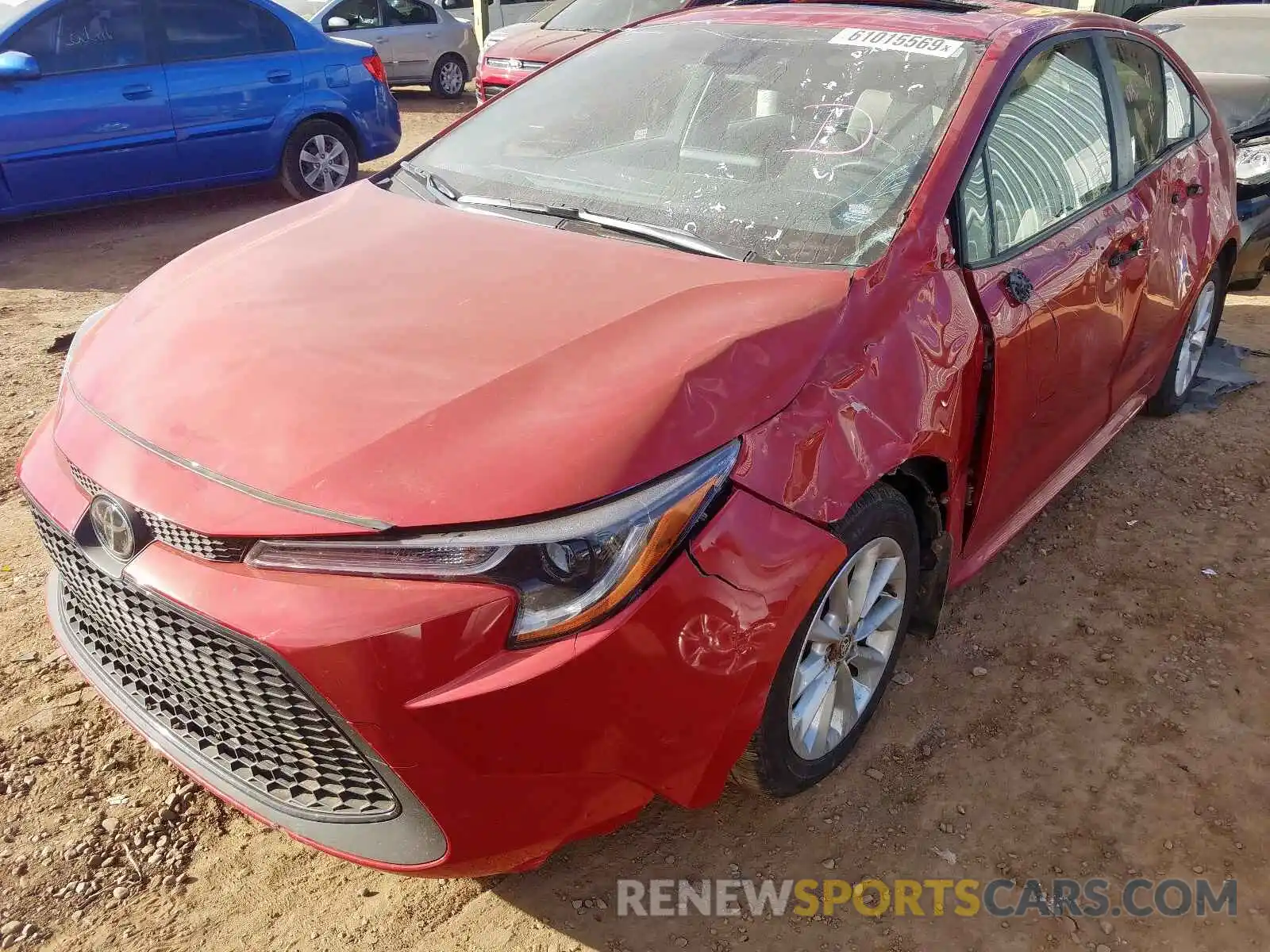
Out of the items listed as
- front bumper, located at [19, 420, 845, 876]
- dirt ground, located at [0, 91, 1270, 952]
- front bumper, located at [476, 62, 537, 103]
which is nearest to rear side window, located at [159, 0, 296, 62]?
front bumper, located at [476, 62, 537, 103]

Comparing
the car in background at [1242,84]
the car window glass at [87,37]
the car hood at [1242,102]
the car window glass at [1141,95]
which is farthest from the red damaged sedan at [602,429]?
the car window glass at [87,37]

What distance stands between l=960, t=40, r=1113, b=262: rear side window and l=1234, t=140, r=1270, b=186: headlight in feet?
10.3

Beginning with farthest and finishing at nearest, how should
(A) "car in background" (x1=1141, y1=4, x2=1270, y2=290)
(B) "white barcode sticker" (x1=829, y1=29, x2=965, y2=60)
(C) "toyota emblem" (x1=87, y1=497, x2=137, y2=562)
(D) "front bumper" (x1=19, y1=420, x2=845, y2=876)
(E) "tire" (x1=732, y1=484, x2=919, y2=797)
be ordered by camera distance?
(A) "car in background" (x1=1141, y1=4, x2=1270, y2=290) → (B) "white barcode sticker" (x1=829, y1=29, x2=965, y2=60) → (E) "tire" (x1=732, y1=484, x2=919, y2=797) → (C) "toyota emblem" (x1=87, y1=497, x2=137, y2=562) → (D) "front bumper" (x1=19, y1=420, x2=845, y2=876)

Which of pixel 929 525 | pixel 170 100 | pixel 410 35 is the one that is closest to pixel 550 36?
pixel 170 100

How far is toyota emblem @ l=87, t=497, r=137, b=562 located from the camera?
6.09 ft

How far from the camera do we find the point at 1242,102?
6164 mm

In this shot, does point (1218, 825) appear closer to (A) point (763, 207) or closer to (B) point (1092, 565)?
(B) point (1092, 565)

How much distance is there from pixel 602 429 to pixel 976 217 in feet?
4.20

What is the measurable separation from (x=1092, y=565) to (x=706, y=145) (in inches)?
74.9

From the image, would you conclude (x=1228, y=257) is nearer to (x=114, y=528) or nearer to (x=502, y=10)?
(x=114, y=528)

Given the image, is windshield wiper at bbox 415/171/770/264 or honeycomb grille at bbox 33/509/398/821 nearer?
honeycomb grille at bbox 33/509/398/821

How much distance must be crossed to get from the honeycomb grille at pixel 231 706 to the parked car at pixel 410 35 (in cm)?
1084

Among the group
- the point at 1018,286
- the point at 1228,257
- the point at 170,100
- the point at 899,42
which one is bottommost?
the point at 1228,257

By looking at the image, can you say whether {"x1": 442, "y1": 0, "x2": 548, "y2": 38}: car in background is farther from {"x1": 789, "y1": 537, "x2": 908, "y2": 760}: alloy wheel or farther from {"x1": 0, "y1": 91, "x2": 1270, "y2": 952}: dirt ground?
{"x1": 789, "y1": 537, "x2": 908, "y2": 760}: alloy wheel
